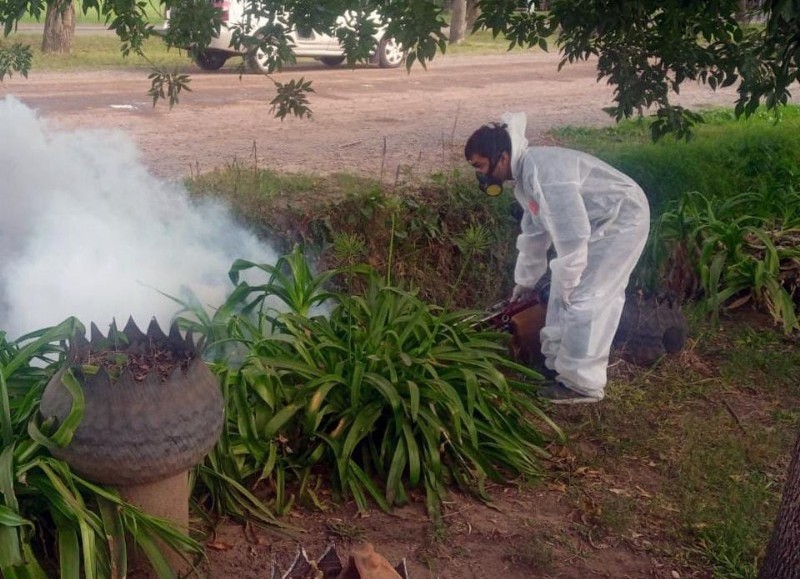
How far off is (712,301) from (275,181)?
9.64 ft

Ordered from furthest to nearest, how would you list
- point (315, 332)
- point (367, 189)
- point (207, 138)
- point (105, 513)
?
1. point (207, 138)
2. point (367, 189)
3. point (315, 332)
4. point (105, 513)

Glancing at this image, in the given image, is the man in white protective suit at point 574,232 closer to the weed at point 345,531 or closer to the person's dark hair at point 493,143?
the person's dark hair at point 493,143

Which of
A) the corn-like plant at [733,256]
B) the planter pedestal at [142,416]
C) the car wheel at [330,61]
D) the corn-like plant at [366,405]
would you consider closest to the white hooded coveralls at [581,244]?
the corn-like plant at [366,405]

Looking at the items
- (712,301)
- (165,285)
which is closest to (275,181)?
(165,285)

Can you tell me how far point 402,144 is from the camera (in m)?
8.91

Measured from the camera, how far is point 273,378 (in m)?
4.20

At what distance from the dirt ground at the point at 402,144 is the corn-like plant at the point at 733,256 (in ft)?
5.87

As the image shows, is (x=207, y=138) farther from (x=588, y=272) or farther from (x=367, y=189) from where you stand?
(x=588, y=272)

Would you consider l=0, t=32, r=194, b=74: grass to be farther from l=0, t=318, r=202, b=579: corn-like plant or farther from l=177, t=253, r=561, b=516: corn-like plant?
l=0, t=318, r=202, b=579: corn-like plant

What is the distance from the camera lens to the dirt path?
798 centimetres

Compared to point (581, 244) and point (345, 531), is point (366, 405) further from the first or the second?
point (581, 244)

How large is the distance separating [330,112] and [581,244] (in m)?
6.52

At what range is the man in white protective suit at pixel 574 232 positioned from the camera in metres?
5.14

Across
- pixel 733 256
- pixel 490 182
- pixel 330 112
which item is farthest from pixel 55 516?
pixel 330 112
